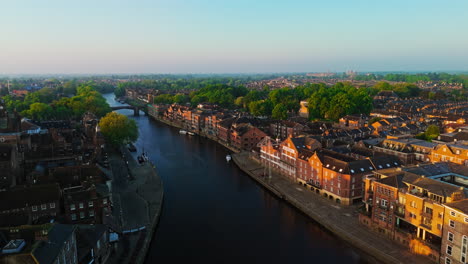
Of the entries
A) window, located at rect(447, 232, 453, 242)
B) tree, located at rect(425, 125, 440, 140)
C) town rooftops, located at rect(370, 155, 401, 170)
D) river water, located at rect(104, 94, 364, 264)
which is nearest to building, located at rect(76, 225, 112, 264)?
river water, located at rect(104, 94, 364, 264)

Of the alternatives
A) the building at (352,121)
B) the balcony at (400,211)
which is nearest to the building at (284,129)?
the building at (352,121)

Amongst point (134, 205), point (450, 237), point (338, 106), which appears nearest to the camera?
point (450, 237)

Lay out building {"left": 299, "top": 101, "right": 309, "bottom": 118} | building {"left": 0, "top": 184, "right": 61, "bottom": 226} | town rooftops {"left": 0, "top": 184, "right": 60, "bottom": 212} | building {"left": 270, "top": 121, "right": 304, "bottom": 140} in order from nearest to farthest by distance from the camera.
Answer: building {"left": 0, "top": 184, "right": 61, "bottom": 226}
town rooftops {"left": 0, "top": 184, "right": 60, "bottom": 212}
building {"left": 270, "top": 121, "right": 304, "bottom": 140}
building {"left": 299, "top": 101, "right": 309, "bottom": 118}

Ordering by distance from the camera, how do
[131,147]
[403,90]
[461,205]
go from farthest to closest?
1. [403,90]
2. [131,147]
3. [461,205]

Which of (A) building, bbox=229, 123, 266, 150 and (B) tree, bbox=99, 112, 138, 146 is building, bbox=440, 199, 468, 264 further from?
(B) tree, bbox=99, 112, 138, 146

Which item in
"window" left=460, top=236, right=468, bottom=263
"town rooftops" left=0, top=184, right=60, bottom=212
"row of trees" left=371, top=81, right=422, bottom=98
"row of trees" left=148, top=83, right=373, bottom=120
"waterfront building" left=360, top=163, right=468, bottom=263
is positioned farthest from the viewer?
"row of trees" left=371, top=81, right=422, bottom=98

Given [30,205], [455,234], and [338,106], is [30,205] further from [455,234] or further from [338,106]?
[338,106]

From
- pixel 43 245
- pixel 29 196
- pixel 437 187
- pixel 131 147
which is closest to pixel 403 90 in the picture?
pixel 131 147
